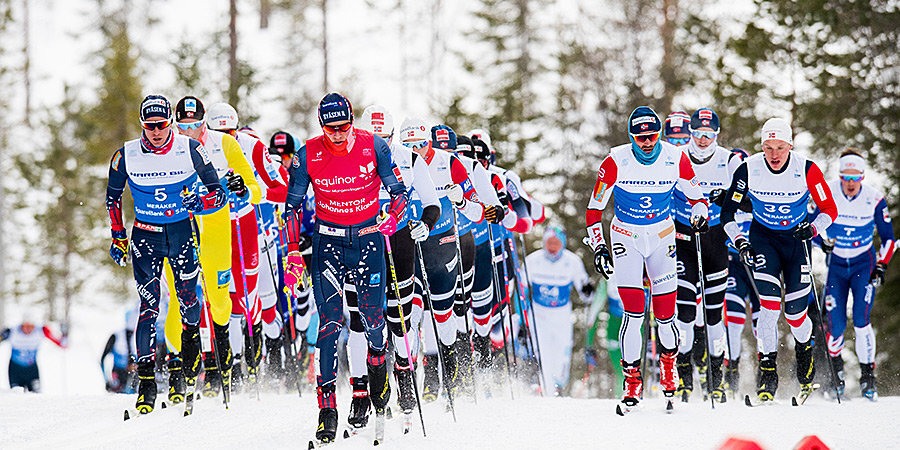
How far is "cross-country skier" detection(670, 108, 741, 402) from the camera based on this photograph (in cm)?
855

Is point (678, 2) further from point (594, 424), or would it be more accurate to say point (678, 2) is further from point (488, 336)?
point (594, 424)

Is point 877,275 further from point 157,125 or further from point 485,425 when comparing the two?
point 157,125

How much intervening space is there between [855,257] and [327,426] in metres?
6.58

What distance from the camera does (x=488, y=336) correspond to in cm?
956

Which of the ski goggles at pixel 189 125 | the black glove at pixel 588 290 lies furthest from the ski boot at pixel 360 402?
the black glove at pixel 588 290

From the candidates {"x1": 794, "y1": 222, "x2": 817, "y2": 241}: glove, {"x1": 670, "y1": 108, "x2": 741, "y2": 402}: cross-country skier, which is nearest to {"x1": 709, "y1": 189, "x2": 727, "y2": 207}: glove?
{"x1": 670, "y1": 108, "x2": 741, "y2": 402}: cross-country skier

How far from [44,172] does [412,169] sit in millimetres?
27637

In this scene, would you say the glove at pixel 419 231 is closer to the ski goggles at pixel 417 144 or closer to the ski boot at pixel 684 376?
the ski goggles at pixel 417 144

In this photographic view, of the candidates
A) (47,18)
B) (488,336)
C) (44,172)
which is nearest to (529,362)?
(488,336)

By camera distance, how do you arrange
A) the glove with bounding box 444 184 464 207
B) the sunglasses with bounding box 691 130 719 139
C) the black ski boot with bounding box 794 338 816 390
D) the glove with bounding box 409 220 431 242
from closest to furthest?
1. the glove with bounding box 409 220 431 242
2. the glove with bounding box 444 184 464 207
3. the black ski boot with bounding box 794 338 816 390
4. the sunglasses with bounding box 691 130 719 139

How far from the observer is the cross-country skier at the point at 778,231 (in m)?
8.33

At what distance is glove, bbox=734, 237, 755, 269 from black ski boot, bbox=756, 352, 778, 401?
866 millimetres

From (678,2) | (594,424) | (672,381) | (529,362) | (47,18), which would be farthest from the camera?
(47,18)

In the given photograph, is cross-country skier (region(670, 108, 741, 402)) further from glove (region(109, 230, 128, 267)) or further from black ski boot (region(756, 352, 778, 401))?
glove (region(109, 230, 128, 267))
